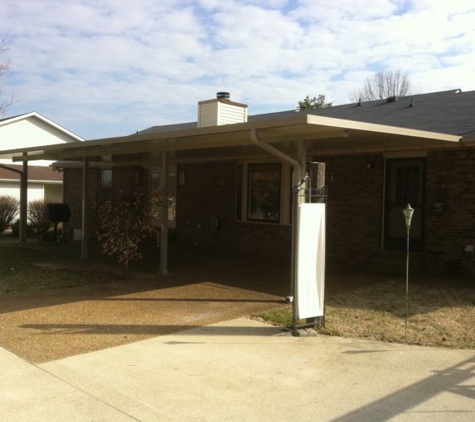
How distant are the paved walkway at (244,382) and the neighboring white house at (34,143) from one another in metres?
24.1

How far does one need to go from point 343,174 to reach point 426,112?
226cm

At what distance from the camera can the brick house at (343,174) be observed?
26.3 ft

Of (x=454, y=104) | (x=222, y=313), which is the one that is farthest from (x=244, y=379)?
(x=454, y=104)

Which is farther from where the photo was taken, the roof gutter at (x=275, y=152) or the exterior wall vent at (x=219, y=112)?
the exterior wall vent at (x=219, y=112)

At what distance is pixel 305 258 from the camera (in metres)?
6.30

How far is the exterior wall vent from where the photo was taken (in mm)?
14484

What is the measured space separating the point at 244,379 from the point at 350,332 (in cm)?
207

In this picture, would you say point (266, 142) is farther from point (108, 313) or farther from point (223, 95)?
point (223, 95)

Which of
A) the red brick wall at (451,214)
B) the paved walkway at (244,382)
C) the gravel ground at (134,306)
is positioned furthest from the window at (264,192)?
the paved walkway at (244,382)

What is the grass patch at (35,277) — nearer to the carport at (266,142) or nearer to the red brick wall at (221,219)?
the carport at (266,142)

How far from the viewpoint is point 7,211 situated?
864 inches

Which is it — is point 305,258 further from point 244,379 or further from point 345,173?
point 345,173

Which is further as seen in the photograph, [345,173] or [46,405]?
[345,173]

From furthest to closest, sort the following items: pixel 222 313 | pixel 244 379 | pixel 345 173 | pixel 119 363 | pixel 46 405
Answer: pixel 345 173
pixel 222 313
pixel 119 363
pixel 244 379
pixel 46 405
